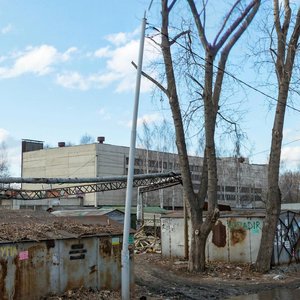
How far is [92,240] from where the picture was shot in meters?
10.6

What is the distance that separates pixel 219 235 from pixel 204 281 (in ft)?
14.5

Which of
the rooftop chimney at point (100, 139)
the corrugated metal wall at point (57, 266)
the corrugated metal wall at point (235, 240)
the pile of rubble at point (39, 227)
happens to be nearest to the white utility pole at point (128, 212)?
the corrugated metal wall at point (57, 266)

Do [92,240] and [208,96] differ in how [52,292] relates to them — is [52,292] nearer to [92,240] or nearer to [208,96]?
[92,240]

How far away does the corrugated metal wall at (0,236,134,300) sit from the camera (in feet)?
30.0

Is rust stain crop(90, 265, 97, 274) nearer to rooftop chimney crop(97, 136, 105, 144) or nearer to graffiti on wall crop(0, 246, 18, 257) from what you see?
graffiti on wall crop(0, 246, 18, 257)

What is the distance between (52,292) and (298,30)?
40.1 feet

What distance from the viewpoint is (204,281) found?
14594 mm

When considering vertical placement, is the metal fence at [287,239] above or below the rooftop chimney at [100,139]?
below

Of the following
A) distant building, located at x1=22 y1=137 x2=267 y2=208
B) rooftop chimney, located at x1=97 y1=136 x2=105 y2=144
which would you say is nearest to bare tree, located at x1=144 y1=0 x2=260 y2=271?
distant building, located at x1=22 y1=137 x2=267 y2=208

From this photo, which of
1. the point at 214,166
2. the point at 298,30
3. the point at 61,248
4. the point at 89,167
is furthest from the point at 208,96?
the point at 89,167

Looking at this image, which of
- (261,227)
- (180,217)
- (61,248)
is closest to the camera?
(61,248)

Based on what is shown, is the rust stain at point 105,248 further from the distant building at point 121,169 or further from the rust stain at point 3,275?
the distant building at point 121,169

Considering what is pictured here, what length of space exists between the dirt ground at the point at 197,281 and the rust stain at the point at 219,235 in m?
1.02

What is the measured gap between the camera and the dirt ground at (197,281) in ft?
38.8
